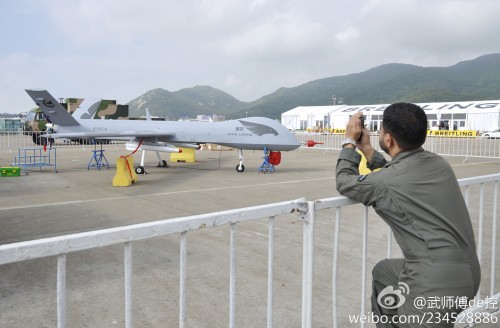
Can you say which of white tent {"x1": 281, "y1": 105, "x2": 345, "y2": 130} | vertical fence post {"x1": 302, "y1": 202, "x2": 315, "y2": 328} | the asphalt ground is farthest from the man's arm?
white tent {"x1": 281, "y1": 105, "x2": 345, "y2": 130}

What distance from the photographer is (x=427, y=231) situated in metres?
2.07

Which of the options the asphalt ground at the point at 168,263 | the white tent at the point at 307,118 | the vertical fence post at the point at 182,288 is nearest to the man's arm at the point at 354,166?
the vertical fence post at the point at 182,288

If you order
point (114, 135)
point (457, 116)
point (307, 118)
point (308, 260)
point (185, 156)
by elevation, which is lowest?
point (185, 156)

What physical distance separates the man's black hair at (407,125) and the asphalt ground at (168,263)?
6.26 feet

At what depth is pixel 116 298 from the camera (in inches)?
147

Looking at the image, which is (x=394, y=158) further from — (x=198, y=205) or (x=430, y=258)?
(x=198, y=205)

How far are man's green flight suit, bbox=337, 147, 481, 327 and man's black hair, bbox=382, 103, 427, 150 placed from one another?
6 centimetres

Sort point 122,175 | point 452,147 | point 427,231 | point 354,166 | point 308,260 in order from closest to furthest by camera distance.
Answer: point 427,231 → point 308,260 → point 354,166 → point 122,175 → point 452,147

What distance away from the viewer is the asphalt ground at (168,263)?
11.4 feet

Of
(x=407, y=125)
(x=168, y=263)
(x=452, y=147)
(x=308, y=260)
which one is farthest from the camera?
(x=452, y=147)

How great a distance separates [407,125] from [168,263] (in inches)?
134

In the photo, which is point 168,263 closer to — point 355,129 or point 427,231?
point 355,129

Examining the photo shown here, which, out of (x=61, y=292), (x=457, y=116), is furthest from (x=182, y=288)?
(x=457, y=116)

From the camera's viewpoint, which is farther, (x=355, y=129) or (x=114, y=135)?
(x=114, y=135)
